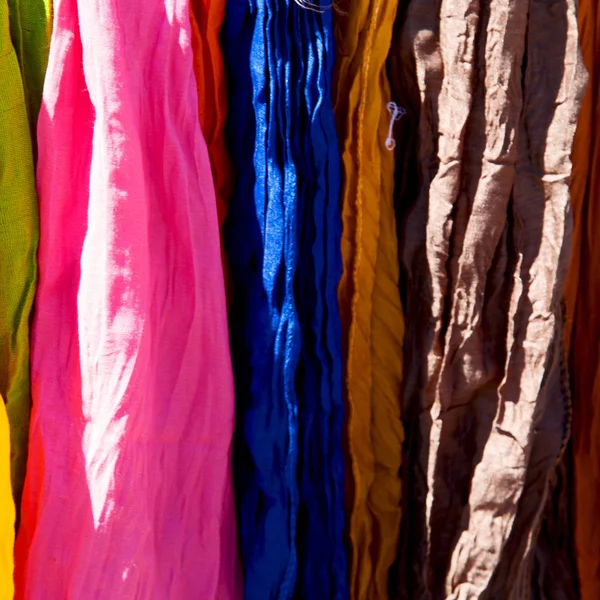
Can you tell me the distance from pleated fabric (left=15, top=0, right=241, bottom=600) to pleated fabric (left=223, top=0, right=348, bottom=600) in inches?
1.3

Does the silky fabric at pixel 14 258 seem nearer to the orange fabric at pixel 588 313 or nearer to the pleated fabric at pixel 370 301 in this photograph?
the pleated fabric at pixel 370 301

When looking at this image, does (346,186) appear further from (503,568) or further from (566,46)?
(503,568)

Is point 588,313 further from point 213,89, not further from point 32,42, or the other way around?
point 32,42

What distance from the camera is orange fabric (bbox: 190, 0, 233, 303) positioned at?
73 cm

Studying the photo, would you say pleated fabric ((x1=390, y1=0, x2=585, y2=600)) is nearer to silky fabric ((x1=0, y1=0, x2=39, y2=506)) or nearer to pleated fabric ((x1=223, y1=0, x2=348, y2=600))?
pleated fabric ((x1=223, y1=0, x2=348, y2=600))

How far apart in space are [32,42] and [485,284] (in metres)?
0.46

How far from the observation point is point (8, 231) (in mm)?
656

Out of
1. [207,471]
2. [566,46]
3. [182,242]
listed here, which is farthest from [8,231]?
[566,46]

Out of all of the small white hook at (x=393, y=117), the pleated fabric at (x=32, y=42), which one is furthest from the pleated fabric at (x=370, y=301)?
the pleated fabric at (x=32, y=42)

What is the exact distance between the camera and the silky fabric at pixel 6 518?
0.60 m

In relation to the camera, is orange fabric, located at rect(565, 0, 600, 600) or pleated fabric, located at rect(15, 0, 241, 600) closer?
pleated fabric, located at rect(15, 0, 241, 600)

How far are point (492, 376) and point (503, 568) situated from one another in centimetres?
18

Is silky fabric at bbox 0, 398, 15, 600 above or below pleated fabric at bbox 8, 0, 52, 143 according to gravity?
below

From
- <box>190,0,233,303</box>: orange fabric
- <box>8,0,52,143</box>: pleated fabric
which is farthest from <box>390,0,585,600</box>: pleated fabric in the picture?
<box>8,0,52,143</box>: pleated fabric
